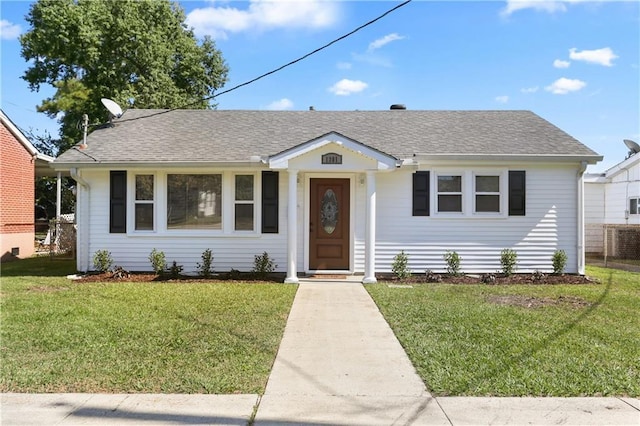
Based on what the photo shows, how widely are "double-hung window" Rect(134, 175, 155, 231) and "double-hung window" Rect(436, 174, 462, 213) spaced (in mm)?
7048

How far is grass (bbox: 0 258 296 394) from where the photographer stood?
4551 mm

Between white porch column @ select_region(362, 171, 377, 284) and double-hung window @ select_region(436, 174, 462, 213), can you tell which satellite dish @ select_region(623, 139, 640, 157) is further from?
white porch column @ select_region(362, 171, 377, 284)

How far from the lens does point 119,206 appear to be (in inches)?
466

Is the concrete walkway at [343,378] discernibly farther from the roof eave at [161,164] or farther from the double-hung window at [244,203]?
the roof eave at [161,164]

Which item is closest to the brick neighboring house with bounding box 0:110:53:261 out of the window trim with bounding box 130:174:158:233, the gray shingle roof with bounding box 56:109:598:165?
the gray shingle roof with bounding box 56:109:598:165

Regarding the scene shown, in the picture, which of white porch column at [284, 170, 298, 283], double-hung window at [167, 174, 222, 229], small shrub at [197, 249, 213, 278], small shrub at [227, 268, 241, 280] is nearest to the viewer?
white porch column at [284, 170, 298, 283]

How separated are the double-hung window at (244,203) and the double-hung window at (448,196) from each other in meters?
4.57

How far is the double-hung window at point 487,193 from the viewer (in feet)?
38.7

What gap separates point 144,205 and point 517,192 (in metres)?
9.10

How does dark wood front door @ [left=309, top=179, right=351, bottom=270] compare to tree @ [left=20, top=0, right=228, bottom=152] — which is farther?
tree @ [left=20, top=0, right=228, bottom=152]

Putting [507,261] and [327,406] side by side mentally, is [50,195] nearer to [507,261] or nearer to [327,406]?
[507,261]

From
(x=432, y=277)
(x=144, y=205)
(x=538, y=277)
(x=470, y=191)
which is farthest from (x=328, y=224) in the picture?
(x=538, y=277)

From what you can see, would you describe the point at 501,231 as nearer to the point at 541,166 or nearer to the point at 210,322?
the point at 541,166

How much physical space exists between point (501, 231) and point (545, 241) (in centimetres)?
112
